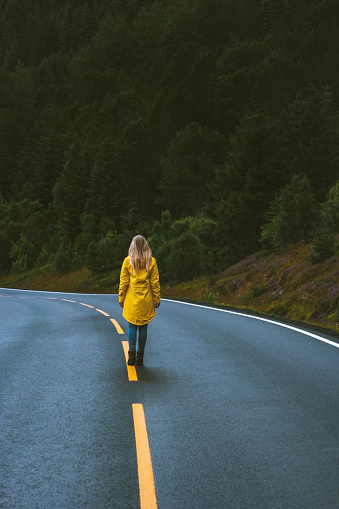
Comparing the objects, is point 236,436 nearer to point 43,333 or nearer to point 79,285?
point 43,333

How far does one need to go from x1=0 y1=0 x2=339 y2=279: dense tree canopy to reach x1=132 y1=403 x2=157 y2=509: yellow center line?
16457mm

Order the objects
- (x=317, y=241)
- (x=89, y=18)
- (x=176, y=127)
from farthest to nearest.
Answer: (x=89, y=18) < (x=176, y=127) < (x=317, y=241)

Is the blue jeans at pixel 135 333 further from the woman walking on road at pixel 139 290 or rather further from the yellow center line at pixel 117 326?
the yellow center line at pixel 117 326

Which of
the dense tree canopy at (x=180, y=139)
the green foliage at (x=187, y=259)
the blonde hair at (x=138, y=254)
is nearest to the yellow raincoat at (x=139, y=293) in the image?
the blonde hair at (x=138, y=254)

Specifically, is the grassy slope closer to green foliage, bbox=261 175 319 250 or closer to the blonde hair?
green foliage, bbox=261 175 319 250

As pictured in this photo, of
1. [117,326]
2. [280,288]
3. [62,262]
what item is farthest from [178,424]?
[62,262]

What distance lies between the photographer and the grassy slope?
17.5 metres

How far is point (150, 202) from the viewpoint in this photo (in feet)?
199

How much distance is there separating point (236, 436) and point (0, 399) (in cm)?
306

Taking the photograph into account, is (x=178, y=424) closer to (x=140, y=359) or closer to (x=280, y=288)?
(x=140, y=359)

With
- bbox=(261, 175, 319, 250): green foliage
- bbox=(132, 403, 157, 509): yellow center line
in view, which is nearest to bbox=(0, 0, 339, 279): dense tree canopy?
bbox=(261, 175, 319, 250): green foliage

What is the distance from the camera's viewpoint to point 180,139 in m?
51.7

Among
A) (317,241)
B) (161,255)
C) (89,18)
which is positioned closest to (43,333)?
(317,241)

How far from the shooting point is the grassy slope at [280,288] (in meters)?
17.5
